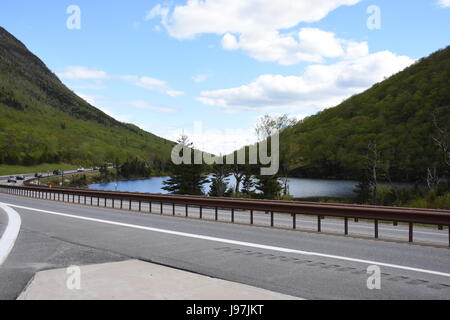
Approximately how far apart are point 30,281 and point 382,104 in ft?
440

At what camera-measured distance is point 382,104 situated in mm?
130875

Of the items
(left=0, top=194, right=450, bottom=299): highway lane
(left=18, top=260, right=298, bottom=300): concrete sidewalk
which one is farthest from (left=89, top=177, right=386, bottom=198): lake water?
(left=18, top=260, right=298, bottom=300): concrete sidewalk

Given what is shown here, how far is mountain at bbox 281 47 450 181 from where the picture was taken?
8703 cm

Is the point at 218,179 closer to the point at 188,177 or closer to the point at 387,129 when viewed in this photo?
the point at 188,177

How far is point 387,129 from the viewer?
11256 centimetres

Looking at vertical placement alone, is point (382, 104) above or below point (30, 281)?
above

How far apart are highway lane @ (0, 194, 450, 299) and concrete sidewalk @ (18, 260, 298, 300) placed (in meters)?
0.40

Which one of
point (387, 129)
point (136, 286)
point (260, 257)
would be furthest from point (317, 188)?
point (136, 286)

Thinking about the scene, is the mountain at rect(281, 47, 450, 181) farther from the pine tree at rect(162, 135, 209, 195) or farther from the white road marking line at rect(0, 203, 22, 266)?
the white road marking line at rect(0, 203, 22, 266)

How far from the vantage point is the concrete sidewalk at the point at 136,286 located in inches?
228
